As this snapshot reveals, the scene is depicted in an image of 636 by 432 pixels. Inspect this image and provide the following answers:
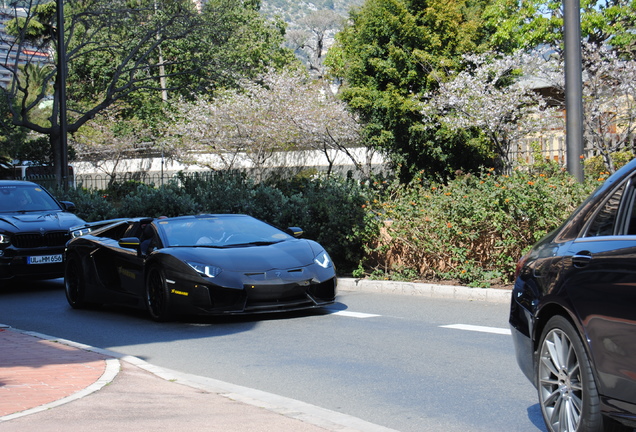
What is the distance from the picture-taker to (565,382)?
4.40 m

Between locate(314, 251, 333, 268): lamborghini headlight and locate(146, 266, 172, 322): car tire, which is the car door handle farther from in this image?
locate(146, 266, 172, 322): car tire

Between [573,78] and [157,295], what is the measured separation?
6.29 metres

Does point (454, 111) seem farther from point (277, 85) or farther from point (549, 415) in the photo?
point (549, 415)

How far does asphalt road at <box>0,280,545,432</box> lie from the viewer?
5773mm

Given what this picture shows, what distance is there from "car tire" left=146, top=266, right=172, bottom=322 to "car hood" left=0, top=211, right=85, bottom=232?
487cm

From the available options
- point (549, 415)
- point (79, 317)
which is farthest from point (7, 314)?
point (549, 415)

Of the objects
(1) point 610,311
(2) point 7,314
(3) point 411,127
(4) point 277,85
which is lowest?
(2) point 7,314

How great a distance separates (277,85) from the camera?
45.1 m

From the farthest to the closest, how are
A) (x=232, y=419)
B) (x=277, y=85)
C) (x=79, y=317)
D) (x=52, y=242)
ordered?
(x=277, y=85)
(x=52, y=242)
(x=79, y=317)
(x=232, y=419)

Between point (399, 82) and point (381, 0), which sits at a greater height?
point (381, 0)

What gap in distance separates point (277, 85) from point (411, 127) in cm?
1487

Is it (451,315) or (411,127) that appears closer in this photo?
(451,315)

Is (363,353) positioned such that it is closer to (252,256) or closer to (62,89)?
(252,256)

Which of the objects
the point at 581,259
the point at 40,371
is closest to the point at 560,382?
the point at 581,259
